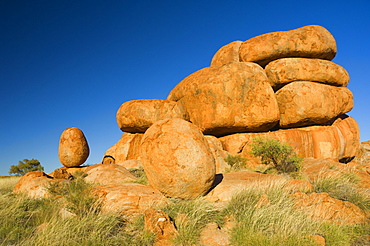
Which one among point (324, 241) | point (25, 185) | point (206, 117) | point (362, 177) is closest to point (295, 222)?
point (324, 241)

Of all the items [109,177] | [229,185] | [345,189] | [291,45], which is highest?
[291,45]

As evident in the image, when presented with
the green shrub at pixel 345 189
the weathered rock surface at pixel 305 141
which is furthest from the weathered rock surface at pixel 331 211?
the weathered rock surface at pixel 305 141

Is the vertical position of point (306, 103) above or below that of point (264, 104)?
below

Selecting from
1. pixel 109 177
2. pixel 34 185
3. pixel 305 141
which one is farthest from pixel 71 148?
pixel 305 141

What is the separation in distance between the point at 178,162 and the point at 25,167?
26.9 metres

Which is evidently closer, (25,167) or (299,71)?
(299,71)

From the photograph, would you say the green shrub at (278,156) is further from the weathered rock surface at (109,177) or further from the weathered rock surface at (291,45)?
the weathered rock surface at (291,45)

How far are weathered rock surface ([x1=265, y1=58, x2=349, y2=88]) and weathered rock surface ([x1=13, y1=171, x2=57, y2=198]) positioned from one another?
14179 mm

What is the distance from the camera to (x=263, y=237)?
170 inches

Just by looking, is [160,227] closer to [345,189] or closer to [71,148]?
[345,189]

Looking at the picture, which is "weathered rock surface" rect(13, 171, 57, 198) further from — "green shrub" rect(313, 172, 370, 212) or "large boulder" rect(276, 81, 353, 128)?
"large boulder" rect(276, 81, 353, 128)

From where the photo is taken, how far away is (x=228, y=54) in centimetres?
1938

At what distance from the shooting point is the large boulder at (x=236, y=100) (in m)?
15.0

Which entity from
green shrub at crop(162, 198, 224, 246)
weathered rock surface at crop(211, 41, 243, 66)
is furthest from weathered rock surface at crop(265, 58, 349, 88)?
green shrub at crop(162, 198, 224, 246)
